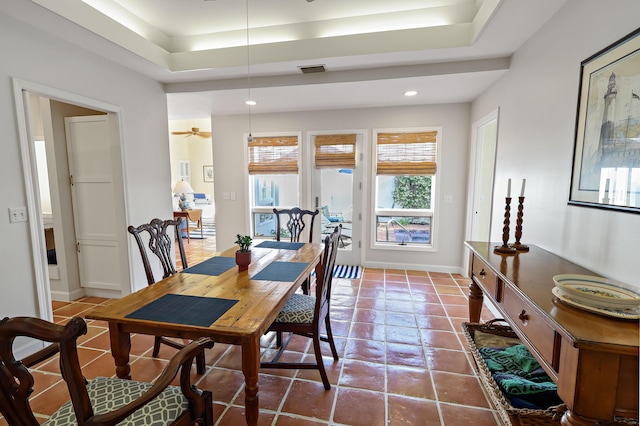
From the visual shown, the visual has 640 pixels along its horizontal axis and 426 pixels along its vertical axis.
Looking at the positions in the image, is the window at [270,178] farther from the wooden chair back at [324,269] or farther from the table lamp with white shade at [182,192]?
the wooden chair back at [324,269]

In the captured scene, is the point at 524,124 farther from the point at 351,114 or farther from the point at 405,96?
the point at 351,114

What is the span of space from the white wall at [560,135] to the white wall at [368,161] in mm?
1214

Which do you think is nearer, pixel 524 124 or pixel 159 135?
pixel 524 124

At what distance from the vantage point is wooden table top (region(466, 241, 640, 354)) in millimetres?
944

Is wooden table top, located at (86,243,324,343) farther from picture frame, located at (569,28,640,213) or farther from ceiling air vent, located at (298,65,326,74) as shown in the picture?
ceiling air vent, located at (298,65,326,74)

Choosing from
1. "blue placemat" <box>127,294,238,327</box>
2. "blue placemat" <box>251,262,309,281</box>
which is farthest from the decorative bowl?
"blue placemat" <box>127,294,238,327</box>

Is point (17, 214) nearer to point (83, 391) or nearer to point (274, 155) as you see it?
point (83, 391)

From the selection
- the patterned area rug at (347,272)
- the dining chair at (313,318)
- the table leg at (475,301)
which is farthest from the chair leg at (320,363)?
the patterned area rug at (347,272)

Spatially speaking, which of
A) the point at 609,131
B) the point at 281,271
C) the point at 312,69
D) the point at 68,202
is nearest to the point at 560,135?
the point at 609,131

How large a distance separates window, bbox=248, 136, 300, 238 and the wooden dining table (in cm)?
280

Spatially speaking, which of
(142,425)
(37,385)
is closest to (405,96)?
(142,425)

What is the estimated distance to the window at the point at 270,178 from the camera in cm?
469

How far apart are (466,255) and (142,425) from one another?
13.2 feet

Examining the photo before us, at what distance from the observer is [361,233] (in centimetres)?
459
